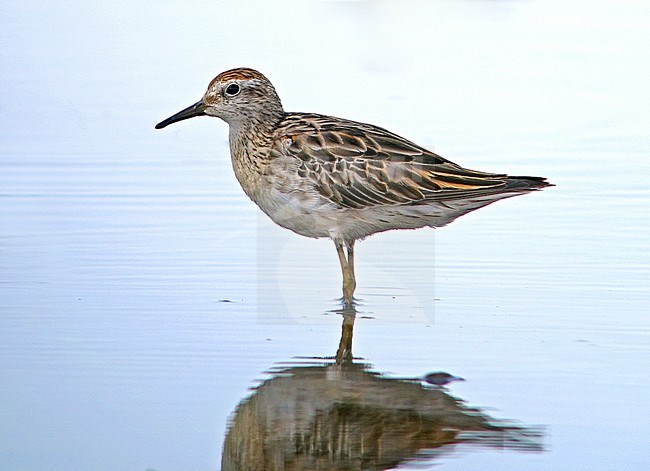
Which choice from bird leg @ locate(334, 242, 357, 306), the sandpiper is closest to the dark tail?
the sandpiper

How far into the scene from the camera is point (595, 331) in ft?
25.7

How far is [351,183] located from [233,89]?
1.17 meters

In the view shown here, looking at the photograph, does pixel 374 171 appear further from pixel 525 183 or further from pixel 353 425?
pixel 353 425

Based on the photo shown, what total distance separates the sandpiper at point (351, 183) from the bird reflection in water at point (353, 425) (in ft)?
6.45

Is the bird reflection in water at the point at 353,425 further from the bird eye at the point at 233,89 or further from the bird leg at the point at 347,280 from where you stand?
the bird eye at the point at 233,89

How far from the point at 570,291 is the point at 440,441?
9.26ft

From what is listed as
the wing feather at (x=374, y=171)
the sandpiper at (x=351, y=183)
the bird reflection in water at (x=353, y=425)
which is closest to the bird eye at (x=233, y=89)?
the sandpiper at (x=351, y=183)

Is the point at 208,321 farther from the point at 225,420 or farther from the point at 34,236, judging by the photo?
the point at 34,236

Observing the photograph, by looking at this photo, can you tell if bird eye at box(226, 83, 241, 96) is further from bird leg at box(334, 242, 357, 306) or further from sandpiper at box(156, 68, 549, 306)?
bird leg at box(334, 242, 357, 306)

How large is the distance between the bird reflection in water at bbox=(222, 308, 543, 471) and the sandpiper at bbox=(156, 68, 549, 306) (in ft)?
6.45

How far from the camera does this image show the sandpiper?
29.6ft

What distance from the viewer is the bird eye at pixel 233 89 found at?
953cm

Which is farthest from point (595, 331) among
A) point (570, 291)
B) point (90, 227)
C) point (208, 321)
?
point (90, 227)

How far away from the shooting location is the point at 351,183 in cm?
910
